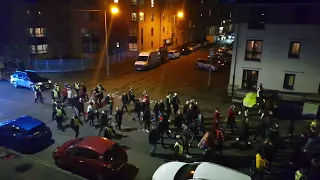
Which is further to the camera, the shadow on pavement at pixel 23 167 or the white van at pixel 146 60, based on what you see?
the white van at pixel 146 60

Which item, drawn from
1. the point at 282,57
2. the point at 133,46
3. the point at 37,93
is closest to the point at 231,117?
the point at 282,57

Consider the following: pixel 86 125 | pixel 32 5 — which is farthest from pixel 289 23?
pixel 32 5

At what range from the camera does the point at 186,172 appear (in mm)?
10055

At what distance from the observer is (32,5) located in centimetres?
3550

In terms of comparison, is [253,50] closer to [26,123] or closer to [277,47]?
[277,47]

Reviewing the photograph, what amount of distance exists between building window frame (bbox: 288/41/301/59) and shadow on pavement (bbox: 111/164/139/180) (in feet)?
55.3

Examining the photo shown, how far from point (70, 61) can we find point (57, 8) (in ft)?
30.5

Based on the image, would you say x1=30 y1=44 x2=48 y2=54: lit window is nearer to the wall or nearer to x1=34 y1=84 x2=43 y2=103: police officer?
x1=34 y1=84 x2=43 y2=103: police officer

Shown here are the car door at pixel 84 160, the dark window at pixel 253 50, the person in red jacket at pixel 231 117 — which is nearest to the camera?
the car door at pixel 84 160

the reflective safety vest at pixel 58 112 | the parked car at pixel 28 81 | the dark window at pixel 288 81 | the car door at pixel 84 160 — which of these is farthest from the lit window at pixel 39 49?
the dark window at pixel 288 81

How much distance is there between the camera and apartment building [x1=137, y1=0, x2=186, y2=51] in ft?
151

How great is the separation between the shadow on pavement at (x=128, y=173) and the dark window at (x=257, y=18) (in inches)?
653

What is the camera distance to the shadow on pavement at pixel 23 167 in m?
12.1

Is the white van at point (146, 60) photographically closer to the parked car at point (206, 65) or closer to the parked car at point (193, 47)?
the parked car at point (206, 65)
